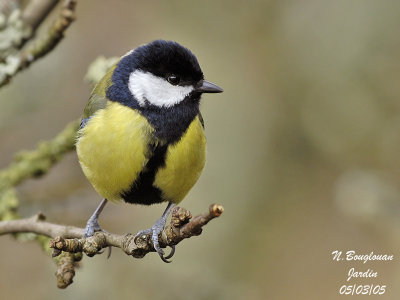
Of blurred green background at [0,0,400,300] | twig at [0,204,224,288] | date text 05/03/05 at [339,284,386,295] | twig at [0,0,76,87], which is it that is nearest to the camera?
twig at [0,204,224,288]

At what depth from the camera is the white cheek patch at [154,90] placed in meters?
2.31

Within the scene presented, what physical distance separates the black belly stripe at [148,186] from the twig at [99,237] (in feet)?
1.15

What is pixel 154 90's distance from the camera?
2.32 meters

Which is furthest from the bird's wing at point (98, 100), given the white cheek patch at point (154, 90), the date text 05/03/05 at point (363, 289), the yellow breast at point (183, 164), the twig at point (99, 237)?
the date text 05/03/05 at point (363, 289)

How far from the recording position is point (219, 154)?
4.02m

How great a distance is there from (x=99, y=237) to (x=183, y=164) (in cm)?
53

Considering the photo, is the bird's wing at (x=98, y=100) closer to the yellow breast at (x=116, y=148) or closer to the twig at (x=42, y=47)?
the yellow breast at (x=116, y=148)

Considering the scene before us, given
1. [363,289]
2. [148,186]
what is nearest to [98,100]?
[148,186]

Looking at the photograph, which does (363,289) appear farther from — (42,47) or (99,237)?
(42,47)

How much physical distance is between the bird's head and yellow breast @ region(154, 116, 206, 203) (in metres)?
0.15

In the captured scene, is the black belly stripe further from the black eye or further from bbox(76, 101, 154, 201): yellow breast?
the black eye

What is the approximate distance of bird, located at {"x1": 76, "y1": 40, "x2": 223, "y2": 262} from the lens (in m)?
2.20

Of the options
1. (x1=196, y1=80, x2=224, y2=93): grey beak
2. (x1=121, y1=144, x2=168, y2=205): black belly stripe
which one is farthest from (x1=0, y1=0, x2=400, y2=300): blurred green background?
(x1=196, y1=80, x2=224, y2=93): grey beak

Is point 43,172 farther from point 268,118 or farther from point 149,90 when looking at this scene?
point 268,118
